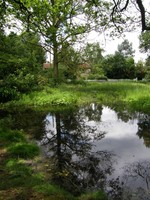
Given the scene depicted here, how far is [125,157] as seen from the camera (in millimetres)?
8312

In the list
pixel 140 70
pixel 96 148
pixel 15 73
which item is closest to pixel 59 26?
pixel 15 73

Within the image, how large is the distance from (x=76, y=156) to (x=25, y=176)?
7.64ft

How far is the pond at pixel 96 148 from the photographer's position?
6353 millimetres

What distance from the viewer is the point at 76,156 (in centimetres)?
839

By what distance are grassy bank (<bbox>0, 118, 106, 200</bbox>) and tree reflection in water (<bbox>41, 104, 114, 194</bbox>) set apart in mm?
385

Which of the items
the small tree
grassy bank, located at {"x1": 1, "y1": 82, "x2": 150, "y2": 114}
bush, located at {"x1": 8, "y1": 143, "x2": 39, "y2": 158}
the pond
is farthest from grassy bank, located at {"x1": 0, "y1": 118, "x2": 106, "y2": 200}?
the small tree

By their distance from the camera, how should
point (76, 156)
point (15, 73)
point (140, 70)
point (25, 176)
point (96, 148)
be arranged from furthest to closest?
point (140, 70) → point (15, 73) → point (96, 148) → point (76, 156) → point (25, 176)

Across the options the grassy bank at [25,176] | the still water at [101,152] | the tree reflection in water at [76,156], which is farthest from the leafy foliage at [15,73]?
the grassy bank at [25,176]

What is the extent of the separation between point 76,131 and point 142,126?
307 centimetres

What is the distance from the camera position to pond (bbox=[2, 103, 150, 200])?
6353 mm

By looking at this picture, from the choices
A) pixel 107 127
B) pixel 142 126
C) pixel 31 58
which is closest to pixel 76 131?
pixel 107 127

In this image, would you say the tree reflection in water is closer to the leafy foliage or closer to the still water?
the still water

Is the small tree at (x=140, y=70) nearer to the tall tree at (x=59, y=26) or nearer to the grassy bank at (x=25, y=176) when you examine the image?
the tall tree at (x=59, y=26)

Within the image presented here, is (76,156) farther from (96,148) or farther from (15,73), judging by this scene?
(15,73)
